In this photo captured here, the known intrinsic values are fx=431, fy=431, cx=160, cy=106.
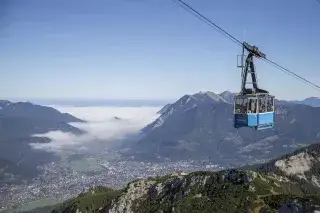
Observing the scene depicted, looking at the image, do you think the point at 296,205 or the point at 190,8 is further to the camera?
the point at 296,205

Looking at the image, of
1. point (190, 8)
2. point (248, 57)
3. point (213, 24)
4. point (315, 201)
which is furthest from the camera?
point (315, 201)

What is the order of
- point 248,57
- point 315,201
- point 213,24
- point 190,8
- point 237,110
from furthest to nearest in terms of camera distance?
point 315,201 < point 237,110 < point 248,57 < point 213,24 < point 190,8

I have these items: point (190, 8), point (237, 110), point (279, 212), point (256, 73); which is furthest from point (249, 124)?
point (279, 212)

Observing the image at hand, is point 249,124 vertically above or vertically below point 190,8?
below

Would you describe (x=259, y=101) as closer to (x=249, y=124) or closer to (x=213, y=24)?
(x=249, y=124)
